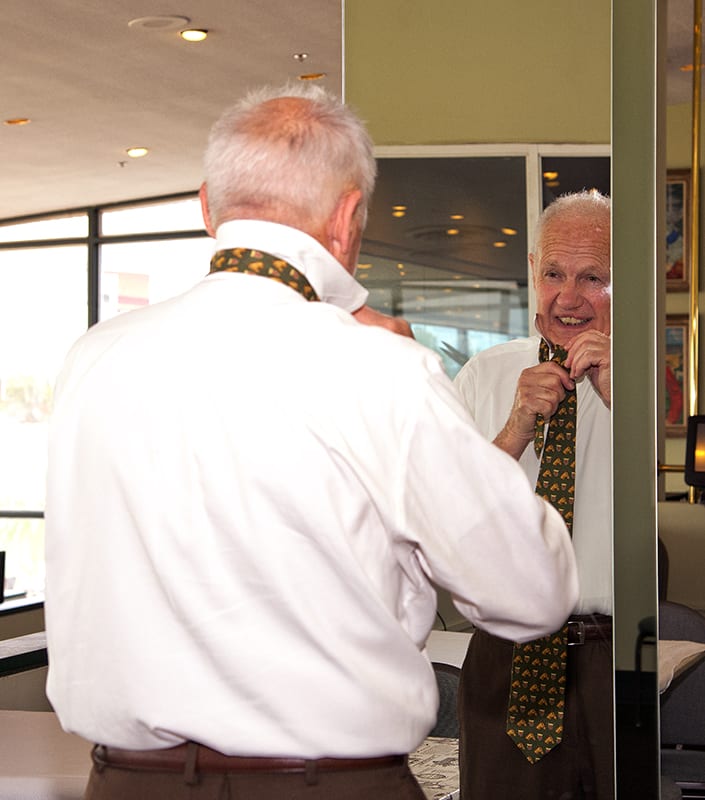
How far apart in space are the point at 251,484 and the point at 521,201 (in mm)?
637

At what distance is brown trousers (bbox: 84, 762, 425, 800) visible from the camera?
3.75 feet

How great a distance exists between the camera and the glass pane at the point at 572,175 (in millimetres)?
1481

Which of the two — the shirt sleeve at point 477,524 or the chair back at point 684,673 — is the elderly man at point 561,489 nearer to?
the chair back at point 684,673

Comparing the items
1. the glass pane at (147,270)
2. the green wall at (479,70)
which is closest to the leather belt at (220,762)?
the green wall at (479,70)

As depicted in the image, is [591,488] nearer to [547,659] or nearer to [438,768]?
[547,659]

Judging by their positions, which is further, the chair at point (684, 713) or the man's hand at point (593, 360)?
the chair at point (684, 713)

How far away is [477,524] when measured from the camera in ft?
3.71

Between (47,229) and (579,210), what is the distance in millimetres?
9217

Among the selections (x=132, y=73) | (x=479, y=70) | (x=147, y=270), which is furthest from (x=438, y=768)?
(x=147, y=270)

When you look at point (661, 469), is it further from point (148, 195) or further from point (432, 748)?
point (148, 195)

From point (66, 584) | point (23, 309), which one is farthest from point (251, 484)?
point (23, 309)

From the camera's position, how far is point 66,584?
1204 mm

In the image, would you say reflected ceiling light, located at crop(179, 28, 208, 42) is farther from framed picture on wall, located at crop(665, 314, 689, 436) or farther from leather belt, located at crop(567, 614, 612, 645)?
leather belt, located at crop(567, 614, 612, 645)

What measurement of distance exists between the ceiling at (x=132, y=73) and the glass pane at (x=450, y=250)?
197 cm
